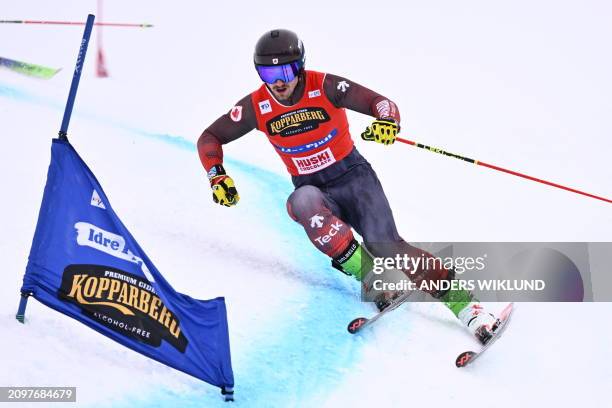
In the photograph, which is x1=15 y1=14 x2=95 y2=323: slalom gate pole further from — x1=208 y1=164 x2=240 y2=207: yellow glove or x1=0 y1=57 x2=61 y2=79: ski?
x1=0 y1=57 x2=61 y2=79: ski

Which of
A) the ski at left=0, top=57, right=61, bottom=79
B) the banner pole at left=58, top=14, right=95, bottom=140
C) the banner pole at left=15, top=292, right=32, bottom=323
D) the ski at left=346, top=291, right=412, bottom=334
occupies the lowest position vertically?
the banner pole at left=15, top=292, right=32, bottom=323

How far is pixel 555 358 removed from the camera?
4.96 metres

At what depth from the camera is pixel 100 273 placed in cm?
434

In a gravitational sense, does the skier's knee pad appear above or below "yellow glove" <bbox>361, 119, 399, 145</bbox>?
below

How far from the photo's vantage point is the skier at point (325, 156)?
514 centimetres

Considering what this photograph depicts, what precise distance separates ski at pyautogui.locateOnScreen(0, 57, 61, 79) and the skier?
378cm

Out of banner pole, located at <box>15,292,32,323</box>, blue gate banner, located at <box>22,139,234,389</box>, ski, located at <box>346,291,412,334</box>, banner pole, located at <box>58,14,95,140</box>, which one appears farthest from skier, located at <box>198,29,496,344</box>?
banner pole, located at <box>15,292,32,323</box>

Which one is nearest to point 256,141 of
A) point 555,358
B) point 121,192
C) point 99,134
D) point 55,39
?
point 99,134

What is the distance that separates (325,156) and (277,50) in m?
0.84

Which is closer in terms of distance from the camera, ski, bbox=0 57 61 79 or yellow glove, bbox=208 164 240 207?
yellow glove, bbox=208 164 240 207

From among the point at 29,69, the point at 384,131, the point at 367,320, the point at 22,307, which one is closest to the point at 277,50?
the point at 384,131

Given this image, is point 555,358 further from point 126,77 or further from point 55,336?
point 126,77

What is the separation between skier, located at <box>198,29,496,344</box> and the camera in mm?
5145

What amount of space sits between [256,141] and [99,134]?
1492 mm
